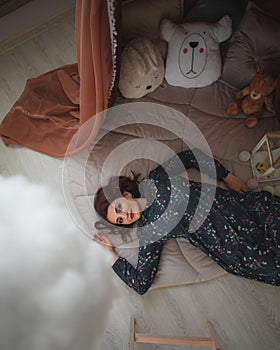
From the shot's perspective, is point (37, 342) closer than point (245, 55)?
Yes

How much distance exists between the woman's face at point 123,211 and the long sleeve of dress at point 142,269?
16 cm

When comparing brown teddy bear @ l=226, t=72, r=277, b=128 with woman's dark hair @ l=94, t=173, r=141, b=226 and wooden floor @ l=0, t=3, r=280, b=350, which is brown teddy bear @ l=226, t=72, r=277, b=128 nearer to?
woman's dark hair @ l=94, t=173, r=141, b=226

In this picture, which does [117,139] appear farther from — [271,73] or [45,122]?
[271,73]

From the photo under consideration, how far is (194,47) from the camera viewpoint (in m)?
1.50

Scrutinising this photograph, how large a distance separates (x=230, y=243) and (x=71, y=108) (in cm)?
82

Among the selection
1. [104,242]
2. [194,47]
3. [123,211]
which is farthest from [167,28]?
[104,242]

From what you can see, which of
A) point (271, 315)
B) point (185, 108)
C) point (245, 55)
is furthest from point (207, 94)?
point (271, 315)

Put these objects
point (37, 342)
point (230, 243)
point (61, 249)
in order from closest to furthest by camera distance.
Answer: point (37, 342), point (61, 249), point (230, 243)

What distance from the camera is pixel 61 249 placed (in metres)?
0.75

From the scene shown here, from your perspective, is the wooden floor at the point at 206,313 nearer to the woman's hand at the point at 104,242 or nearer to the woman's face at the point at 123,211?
the woman's hand at the point at 104,242

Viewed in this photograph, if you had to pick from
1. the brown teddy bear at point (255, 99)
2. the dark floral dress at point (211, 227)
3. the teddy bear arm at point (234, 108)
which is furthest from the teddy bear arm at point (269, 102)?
the dark floral dress at point (211, 227)

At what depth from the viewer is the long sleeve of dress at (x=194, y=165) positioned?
1.46m

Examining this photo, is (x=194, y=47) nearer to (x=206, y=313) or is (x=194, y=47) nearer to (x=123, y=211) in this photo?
(x=123, y=211)

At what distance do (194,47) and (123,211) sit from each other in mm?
727
